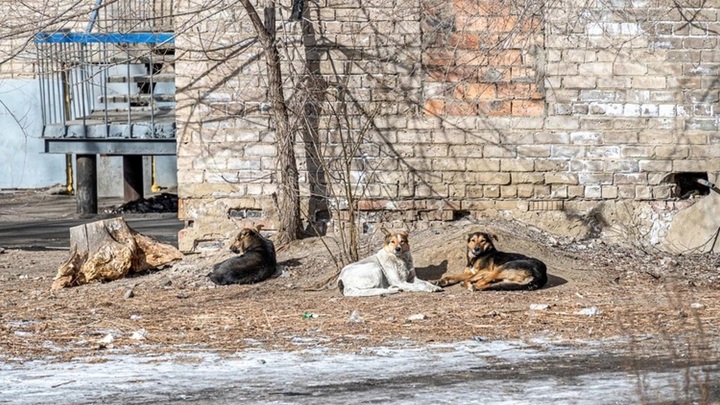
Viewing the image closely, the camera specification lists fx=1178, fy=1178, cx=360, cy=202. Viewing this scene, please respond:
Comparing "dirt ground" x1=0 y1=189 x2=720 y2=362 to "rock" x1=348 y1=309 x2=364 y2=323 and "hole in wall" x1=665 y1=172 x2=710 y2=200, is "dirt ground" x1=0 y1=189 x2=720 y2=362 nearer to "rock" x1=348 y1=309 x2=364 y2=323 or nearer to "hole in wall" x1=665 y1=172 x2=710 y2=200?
"rock" x1=348 y1=309 x2=364 y2=323

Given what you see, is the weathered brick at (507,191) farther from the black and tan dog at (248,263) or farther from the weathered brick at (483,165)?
the black and tan dog at (248,263)

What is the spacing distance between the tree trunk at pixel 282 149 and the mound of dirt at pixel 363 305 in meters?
0.22

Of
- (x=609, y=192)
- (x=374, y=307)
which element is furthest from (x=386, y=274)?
(x=609, y=192)

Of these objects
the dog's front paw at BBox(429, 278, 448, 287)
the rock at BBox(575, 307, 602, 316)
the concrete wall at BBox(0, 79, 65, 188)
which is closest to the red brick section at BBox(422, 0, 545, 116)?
the dog's front paw at BBox(429, 278, 448, 287)

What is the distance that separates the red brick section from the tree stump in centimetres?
338

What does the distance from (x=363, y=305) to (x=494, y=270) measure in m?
1.33

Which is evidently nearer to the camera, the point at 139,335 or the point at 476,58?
the point at 139,335

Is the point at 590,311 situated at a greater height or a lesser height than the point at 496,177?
lesser

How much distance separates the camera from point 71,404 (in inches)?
241

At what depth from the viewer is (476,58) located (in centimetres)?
1230

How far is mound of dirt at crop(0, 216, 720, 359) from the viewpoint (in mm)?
8070

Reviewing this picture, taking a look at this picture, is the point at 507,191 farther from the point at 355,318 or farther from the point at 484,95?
the point at 355,318

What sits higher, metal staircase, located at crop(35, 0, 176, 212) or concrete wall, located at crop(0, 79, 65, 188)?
metal staircase, located at crop(35, 0, 176, 212)

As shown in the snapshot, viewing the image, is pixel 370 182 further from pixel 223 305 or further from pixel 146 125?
pixel 146 125
